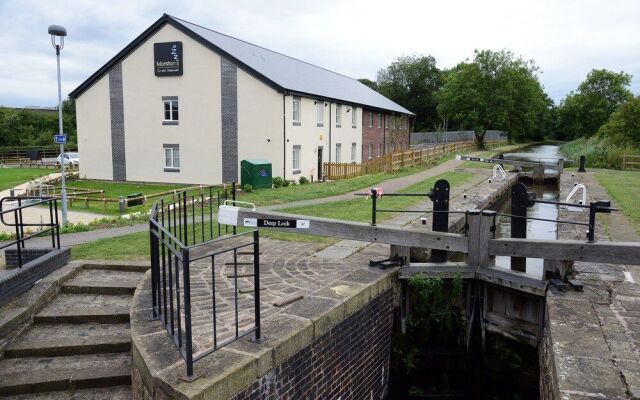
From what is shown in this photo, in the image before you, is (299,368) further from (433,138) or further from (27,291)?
(433,138)

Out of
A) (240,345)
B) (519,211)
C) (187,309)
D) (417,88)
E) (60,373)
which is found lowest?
(60,373)

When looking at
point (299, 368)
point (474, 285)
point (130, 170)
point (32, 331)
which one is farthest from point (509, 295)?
point (130, 170)

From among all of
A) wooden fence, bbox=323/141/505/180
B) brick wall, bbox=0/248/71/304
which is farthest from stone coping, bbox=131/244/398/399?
wooden fence, bbox=323/141/505/180

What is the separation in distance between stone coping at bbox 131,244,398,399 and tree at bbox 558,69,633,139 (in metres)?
83.5

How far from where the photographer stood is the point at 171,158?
91.5ft

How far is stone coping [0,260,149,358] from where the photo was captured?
231 inches

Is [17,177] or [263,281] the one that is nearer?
[263,281]

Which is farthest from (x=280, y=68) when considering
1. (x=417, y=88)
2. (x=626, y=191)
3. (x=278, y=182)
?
(x=417, y=88)

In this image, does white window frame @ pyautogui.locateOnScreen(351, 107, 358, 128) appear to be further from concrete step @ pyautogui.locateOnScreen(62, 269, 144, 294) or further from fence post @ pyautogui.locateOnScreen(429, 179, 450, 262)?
concrete step @ pyautogui.locateOnScreen(62, 269, 144, 294)

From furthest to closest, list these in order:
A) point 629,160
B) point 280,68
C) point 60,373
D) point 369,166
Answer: point 280,68 → point 629,160 → point 369,166 → point 60,373

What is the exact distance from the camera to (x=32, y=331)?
6.19 metres

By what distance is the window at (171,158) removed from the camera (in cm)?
2770

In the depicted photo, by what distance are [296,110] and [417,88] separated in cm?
6313

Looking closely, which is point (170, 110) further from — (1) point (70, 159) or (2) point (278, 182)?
(1) point (70, 159)
